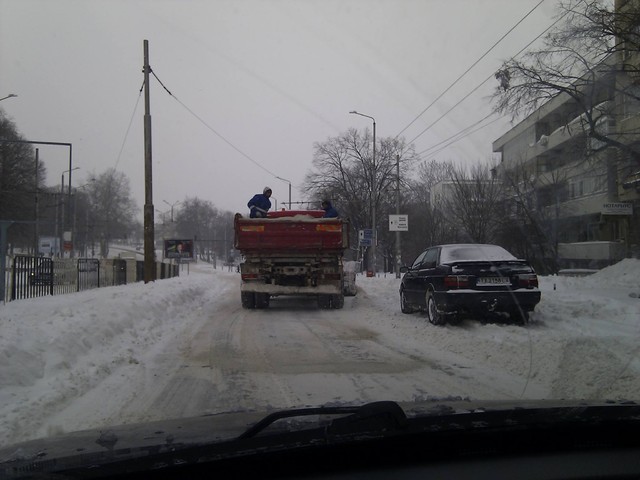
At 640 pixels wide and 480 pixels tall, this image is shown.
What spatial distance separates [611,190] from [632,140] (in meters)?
7.30

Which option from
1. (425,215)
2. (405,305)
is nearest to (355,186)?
(425,215)

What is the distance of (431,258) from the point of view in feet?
38.8

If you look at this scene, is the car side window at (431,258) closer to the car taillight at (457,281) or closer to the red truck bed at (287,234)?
the car taillight at (457,281)

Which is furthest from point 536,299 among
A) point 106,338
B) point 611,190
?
point 611,190

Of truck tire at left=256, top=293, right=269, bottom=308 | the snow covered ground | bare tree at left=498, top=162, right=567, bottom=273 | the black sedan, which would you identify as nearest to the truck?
truck tire at left=256, top=293, right=269, bottom=308

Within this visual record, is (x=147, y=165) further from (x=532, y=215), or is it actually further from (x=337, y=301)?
(x=532, y=215)

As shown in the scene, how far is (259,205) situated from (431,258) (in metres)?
6.09

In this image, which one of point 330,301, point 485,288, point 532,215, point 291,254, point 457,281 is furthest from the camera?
point 532,215

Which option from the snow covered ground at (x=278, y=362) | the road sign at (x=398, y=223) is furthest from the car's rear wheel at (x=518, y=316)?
the road sign at (x=398, y=223)

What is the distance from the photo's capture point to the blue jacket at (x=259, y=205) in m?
15.8

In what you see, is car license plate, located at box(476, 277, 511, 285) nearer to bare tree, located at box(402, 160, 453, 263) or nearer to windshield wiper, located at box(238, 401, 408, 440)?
windshield wiper, located at box(238, 401, 408, 440)

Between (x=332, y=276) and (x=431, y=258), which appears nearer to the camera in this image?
(x=431, y=258)

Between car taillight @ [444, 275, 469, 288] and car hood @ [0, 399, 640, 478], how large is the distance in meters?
6.38

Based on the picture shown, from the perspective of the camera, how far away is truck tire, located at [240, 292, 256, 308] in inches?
602
